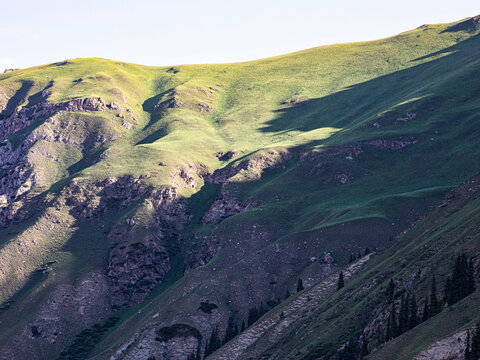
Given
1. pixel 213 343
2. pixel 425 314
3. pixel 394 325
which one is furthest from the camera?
pixel 213 343

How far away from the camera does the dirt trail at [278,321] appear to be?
148 m

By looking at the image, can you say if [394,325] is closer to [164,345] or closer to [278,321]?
[278,321]

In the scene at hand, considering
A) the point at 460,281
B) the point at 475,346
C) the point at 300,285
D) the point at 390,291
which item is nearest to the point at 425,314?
the point at 460,281

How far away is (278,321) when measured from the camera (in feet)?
507

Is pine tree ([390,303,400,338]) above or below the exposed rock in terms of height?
below

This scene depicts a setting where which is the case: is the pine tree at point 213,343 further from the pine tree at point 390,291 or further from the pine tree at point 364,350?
the pine tree at point 364,350

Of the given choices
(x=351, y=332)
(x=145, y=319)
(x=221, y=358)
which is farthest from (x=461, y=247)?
(x=145, y=319)

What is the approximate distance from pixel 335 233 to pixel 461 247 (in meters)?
81.4

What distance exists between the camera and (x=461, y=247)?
114625 millimetres

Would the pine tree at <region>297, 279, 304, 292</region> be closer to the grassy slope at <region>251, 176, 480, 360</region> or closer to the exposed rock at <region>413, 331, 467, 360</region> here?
the grassy slope at <region>251, 176, 480, 360</region>

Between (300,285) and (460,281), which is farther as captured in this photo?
(300,285)

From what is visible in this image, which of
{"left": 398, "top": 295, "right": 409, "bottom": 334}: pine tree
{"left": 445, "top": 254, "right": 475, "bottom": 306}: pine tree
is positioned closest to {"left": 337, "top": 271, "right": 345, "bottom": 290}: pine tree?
{"left": 398, "top": 295, "right": 409, "bottom": 334}: pine tree

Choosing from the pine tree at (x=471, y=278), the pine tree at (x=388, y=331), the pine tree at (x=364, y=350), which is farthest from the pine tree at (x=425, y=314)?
the pine tree at (x=364, y=350)

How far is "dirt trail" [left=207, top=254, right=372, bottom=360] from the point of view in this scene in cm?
14775
